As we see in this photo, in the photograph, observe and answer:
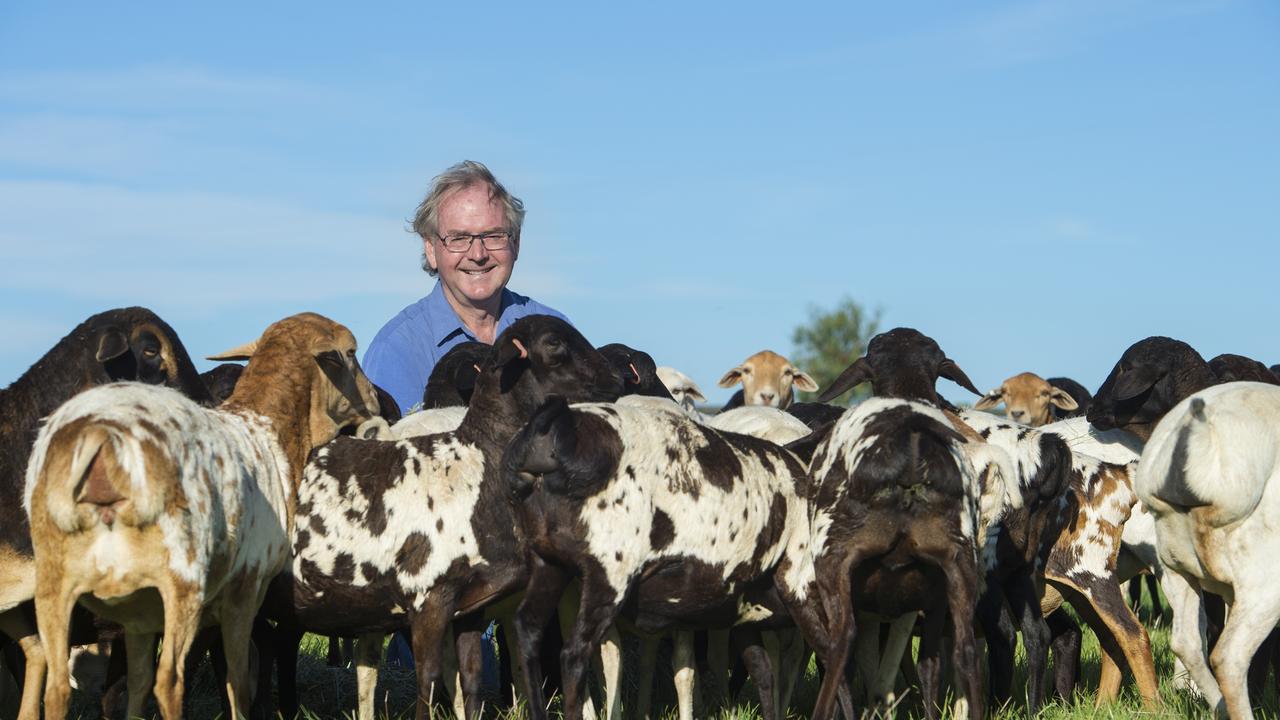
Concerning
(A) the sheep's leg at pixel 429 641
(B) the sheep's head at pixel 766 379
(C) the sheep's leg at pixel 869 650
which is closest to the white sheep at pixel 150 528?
(A) the sheep's leg at pixel 429 641

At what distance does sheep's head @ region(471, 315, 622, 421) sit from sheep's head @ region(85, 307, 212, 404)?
61.7 inches

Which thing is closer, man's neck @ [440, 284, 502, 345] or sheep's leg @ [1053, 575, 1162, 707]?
sheep's leg @ [1053, 575, 1162, 707]

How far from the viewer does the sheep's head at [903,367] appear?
8.45 m

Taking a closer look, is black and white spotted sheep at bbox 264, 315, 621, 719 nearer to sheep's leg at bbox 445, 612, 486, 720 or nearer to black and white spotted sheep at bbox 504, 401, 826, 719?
sheep's leg at bbox 445, 612, 486, 720

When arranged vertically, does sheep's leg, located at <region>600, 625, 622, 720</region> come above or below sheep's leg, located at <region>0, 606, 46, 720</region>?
below

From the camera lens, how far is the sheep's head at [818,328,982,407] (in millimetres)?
8445

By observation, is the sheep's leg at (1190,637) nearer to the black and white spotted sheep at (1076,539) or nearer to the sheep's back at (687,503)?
the black and white spotted sheep at (1076,539)

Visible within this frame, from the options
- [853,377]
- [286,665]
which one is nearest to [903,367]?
[853,377]

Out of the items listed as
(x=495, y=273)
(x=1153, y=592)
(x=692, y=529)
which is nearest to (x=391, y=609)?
(x=692, y=529)

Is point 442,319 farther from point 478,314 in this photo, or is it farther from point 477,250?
point 477,250

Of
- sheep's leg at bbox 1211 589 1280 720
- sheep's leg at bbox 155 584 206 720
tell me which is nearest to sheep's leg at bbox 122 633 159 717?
sheep's leg at bbox 155 584 206 720

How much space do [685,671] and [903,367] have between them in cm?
210

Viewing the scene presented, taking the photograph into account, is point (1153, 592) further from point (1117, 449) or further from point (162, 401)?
point (162, 401)

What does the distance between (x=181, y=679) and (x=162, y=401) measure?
4.01 feet
